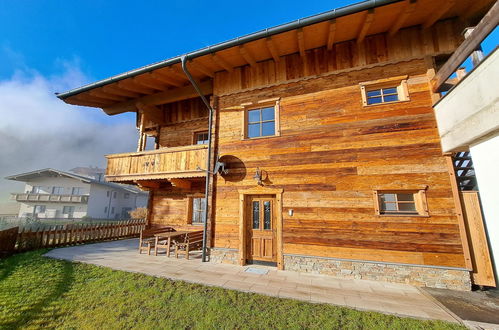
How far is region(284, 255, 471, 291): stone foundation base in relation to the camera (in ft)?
16.2

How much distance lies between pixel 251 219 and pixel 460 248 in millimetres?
5558

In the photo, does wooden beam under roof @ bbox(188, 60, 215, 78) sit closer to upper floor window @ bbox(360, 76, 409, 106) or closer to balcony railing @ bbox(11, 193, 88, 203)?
upper floor window @ bbox(360, 76, 409, 106)

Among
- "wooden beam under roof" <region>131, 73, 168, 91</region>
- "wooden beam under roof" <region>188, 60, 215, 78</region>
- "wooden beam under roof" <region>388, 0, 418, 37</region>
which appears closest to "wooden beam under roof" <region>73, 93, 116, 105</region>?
"wooden beam under roof" <region>131, 73, 168, 91</region>

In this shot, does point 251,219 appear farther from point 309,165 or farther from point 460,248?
point 460,248

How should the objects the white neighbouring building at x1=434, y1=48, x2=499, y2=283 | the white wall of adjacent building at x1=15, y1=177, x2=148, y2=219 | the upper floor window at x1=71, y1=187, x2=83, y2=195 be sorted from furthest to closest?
the upper floor window at x1=71, y1=187, x2=83, y2=195 → the white wall of adjacent building at x1=15, y1=177, x2=148, y2=219 → the white neighbouring building at x1=434, y1=48, x2=499, y2=283

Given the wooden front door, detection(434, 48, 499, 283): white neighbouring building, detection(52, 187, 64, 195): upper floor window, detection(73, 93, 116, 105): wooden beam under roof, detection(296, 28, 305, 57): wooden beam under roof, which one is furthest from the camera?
detection(52, 187, 64, 195): upper floor window

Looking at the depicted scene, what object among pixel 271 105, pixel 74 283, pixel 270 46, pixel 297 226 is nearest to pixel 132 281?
pixel 74 283

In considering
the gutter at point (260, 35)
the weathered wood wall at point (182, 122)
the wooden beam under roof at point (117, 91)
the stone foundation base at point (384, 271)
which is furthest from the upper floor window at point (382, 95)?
the wooden beam under roof at point (117, 91)

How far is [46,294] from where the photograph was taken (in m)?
4.49

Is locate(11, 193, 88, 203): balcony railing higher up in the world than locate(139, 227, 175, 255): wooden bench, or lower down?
higher up

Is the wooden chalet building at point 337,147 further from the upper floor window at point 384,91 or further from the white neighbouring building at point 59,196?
the white neighbouring building at point 59,196

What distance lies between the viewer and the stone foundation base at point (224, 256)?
269 inches

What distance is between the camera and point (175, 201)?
34.0 feet

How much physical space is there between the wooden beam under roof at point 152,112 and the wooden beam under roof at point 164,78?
6.78 ft
